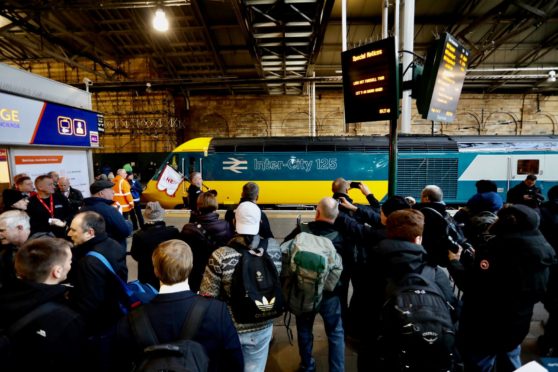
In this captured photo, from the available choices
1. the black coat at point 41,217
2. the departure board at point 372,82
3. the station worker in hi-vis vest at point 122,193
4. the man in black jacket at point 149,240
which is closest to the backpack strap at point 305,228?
the man in black jacket at point 149,240

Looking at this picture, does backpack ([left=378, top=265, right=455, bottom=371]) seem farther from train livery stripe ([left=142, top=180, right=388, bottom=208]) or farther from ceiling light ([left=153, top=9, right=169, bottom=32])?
ceiling light ([left=153, top=9, right=169, bottom=32])

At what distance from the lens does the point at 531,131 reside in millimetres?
17688

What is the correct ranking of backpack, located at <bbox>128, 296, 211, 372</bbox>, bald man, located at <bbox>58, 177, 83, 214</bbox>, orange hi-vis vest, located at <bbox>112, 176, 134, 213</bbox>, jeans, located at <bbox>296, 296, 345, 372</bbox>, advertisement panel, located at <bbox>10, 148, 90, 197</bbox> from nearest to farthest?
backpack, located at <bbox>128, 296, 211, 372</bbox> < jeans, located at <bbox>296, 296, 345, 372</bbox> < bald man, located at <bbox>58, 177, 83, 214</bbox> < advertisement panel, located at <bbox>10, 148, 90, 197</bbox> < orange hi-vis vest, located at <bbox>112, 176, 134, 213</bbox>

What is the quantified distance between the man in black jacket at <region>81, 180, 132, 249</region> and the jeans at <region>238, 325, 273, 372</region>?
178 cm

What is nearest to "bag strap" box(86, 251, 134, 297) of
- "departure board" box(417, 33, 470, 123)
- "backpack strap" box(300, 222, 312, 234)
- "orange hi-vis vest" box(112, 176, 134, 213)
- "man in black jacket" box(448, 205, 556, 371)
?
"backpack strap" box(300, 222, 312, 234)

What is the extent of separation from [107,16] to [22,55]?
23.4 ft

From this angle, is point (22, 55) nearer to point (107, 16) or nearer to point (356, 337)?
point (107, 16)

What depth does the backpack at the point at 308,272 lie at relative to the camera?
6.92 feet

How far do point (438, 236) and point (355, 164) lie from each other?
715cm

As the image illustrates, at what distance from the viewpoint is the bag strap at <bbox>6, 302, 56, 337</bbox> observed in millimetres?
1215

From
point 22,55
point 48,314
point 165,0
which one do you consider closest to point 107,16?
point 165,0

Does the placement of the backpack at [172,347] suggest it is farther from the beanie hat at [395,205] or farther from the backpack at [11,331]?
the beanie hat at [395,205]

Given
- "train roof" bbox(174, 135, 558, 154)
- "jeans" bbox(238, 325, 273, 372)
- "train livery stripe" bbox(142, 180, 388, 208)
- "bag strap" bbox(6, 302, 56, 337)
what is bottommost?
"jeans" bbox(238, 325, 273, 372)

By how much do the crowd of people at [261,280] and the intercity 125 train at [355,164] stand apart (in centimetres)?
649
